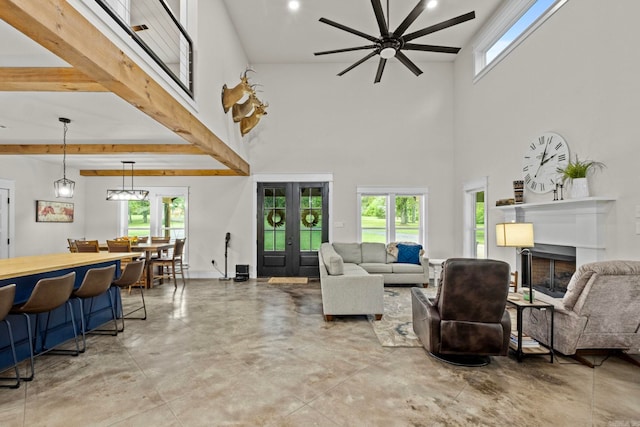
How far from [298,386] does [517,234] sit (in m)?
2.60

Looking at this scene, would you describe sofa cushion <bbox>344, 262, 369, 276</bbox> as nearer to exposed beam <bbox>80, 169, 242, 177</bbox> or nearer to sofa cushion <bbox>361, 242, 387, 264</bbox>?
sofa cushion <bbox>361, 242, 387, 264</bbox>

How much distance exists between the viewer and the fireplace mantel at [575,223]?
12.0ft

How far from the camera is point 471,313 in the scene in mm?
2939

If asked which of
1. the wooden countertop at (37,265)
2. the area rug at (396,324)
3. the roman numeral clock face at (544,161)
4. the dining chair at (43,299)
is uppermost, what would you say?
the roman numeral clock face at (544,161)

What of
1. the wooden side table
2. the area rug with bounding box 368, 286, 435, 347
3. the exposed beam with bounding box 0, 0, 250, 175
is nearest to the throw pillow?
the area rug with bounding box 368, 286, 435, 347

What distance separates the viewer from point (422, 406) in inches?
93.4

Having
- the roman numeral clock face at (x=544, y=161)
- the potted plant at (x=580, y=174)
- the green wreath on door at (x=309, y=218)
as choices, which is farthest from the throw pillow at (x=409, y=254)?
the potted plant at (x=580, y=174)

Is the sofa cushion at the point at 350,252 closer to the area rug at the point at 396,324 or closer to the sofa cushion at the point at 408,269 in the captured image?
the sofa cushion at the point at 408,269

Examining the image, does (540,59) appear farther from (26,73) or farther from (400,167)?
(26,73)

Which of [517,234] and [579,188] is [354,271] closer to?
[517,234]

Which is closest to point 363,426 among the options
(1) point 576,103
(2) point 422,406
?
(2) point 422,406

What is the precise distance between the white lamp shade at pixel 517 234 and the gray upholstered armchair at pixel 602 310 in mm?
504

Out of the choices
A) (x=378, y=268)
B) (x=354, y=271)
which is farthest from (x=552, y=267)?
(x=378, y=268)

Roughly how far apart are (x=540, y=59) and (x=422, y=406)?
500cm
